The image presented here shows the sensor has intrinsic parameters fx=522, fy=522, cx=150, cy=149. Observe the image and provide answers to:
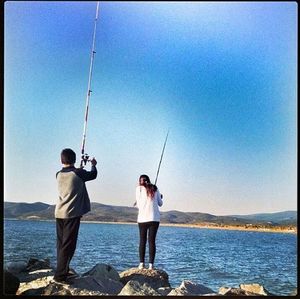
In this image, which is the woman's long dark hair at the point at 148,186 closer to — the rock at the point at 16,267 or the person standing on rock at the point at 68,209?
the person standing on rock at the point at 68,209

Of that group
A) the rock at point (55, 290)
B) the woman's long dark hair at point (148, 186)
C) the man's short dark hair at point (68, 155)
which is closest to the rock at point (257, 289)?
the woman's long dark hair at point (148, 186)

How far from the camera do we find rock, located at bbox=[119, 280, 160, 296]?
407 cm

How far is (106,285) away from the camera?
4.30 meters

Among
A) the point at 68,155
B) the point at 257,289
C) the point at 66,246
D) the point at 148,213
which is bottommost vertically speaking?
the point at 257,289

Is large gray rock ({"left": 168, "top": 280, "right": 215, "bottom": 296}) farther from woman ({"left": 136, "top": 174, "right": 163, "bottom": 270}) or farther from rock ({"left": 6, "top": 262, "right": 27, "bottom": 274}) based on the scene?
rock ({"left": 6, "top": 262, "right": 27, "bottom": 274})

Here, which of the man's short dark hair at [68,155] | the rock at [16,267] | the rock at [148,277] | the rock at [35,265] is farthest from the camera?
the rock at [35,265]

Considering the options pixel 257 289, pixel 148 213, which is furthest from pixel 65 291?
pixel 257 289

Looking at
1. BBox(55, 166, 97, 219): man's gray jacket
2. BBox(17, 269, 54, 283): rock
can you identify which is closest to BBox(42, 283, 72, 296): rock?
BBox(17, 269, 54, 283): rock

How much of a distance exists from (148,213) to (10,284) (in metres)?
1.28

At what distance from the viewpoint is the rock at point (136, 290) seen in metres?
4.07

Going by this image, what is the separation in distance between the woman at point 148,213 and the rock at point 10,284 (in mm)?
1083

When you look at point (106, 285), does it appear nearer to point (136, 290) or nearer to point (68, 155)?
point (136, 290)

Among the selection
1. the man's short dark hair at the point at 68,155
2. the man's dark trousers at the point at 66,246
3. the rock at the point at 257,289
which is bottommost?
the rock at the point at 257,289

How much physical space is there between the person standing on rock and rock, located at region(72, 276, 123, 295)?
111 millimetres
